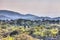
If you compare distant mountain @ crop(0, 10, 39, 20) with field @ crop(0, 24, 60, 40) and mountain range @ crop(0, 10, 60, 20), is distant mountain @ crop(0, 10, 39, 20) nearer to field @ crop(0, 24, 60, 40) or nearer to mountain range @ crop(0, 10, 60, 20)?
mountain range @ crop(0, 10, 60, 20)

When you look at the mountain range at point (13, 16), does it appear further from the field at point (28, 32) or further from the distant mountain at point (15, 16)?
the field at point (28, 32)

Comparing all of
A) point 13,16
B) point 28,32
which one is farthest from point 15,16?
point 28,32

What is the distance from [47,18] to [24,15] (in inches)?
12.4

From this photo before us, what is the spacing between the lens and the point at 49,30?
1881 millimetres

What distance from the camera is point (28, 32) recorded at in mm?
1898

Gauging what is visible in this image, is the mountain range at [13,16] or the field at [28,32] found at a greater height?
the mountain range at [13,16]

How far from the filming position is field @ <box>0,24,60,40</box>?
1857 mm

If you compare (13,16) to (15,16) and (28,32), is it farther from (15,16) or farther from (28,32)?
(28,32)

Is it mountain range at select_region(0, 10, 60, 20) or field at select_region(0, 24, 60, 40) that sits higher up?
mountain range at select_region(0, 10, 60, 20)

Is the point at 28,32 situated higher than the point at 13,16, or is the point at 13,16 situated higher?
the point at 13,16

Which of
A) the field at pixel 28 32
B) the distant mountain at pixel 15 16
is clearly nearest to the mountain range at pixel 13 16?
the distant mountain at pixel 15 16

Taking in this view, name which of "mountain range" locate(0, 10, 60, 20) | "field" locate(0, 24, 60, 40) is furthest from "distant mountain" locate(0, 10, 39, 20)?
"field" locate(0, 24, 60, 40)

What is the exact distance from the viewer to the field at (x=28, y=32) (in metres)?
1.86

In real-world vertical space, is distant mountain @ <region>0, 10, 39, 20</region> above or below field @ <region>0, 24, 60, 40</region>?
above
